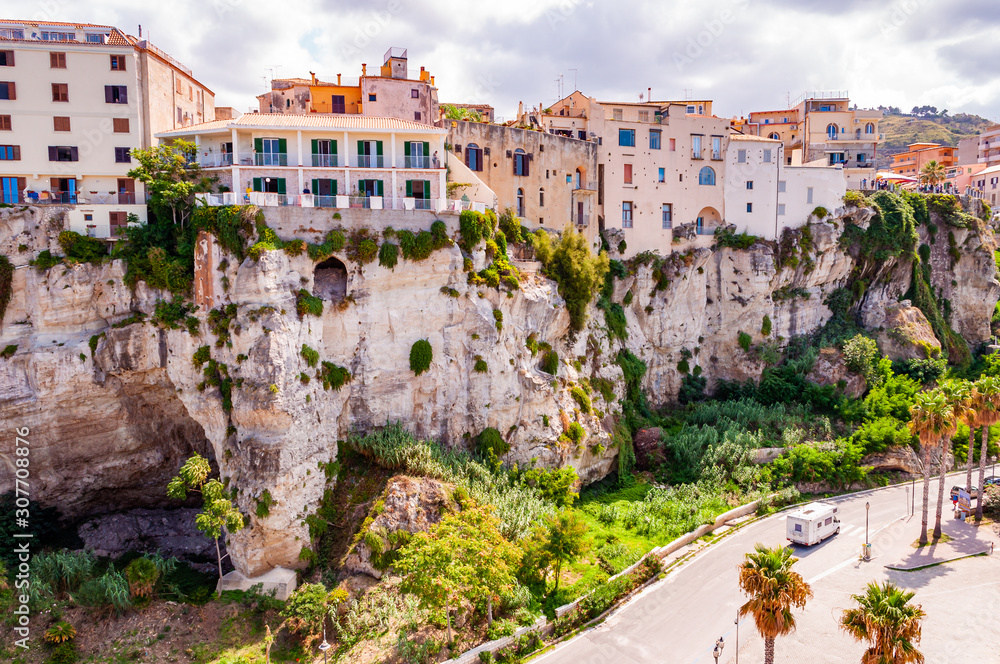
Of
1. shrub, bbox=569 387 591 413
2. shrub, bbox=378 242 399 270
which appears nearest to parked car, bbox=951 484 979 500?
shrub, bbox=569 387 591 413

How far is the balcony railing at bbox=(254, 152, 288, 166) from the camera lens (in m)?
40.5

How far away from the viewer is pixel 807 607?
32.2 metres

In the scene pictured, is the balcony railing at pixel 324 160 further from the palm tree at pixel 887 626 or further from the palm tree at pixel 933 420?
the palm tree at pixel 933 420

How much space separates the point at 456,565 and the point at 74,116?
35.2 meters

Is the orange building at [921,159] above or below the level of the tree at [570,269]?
above

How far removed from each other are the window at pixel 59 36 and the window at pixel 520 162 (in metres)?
28.6

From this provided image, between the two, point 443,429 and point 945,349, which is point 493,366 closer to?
Result: point 443,429

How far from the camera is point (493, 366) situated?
4159cm

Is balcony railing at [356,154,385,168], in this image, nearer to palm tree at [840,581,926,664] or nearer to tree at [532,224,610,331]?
tree at [532,224,610,331]

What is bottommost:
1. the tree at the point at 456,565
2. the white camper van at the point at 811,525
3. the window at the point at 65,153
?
the white camper van at the point at 811,525

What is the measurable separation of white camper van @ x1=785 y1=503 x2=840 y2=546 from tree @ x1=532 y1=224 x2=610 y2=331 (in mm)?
17769

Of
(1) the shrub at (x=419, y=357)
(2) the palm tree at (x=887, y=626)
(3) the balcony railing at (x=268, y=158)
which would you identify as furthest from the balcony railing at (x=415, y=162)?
(2) the palm tree at (x=887, y=626)

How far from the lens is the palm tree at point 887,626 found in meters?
20.9

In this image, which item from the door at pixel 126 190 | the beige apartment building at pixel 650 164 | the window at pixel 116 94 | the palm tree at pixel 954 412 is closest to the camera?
the palm tree at pixel 954 412
